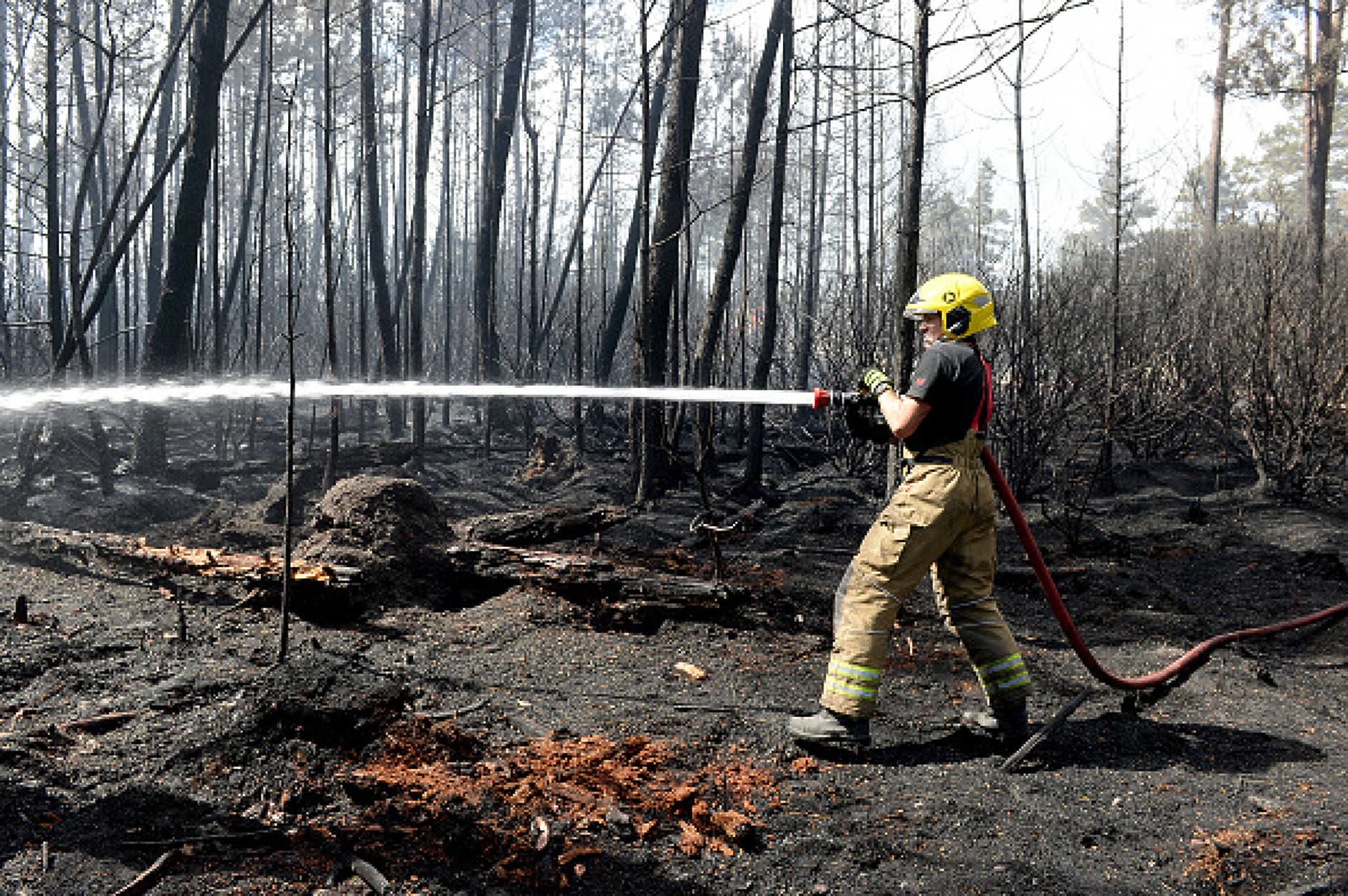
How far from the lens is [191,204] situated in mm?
9953

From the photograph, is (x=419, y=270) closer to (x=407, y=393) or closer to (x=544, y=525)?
(x=407, y=393)

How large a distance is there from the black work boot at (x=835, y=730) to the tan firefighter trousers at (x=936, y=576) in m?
0.06

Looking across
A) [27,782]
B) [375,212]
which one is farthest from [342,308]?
[27,782]

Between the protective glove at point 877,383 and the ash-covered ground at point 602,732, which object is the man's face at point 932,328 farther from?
the ash-covered ground at point 602,732

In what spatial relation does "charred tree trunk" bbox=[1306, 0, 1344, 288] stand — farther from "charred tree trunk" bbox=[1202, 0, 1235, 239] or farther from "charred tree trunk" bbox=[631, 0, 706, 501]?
Result: "charred tree trunk" bbox=[631, 0, 706, 501]

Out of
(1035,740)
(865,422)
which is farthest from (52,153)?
(1035,740)

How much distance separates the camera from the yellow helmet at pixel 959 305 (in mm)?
3725

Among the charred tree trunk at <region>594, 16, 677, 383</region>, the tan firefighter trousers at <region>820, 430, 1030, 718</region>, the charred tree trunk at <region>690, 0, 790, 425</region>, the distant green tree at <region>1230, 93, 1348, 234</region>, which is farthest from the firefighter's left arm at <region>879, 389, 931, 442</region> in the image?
the distant green tree at <region>1230, 93, 1348, 234</region>

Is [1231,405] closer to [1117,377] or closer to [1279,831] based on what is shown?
[1117,377]

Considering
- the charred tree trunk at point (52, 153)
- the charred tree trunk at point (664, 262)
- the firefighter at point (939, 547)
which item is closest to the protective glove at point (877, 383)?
the firefighter at point (939, 547)

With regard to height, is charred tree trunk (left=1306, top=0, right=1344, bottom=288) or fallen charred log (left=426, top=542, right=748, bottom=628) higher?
charred tree trunk (left=1306, top=0, right=1344, bottom=288)

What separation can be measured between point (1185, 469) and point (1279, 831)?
10.2m

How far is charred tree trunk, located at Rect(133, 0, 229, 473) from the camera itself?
9867mm

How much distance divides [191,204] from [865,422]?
927cm
